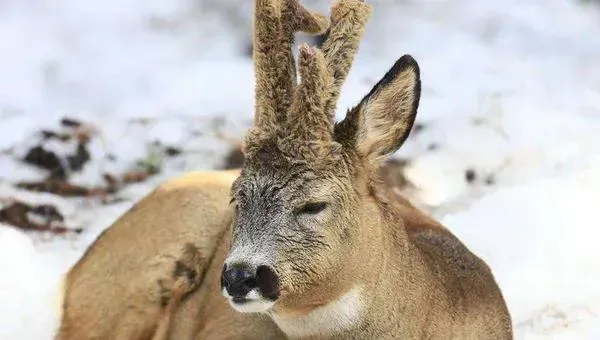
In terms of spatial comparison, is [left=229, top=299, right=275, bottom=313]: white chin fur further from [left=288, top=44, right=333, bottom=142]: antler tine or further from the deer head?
[left=288, top=44, right=333, bottom=142]: antler tine

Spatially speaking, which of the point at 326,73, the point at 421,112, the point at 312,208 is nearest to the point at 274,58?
the point at 326,73

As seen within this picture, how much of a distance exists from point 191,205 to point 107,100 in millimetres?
2877

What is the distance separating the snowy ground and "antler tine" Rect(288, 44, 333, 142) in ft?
7.59

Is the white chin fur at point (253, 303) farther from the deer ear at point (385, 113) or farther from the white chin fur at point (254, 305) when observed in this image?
the deer ear at point (385, 113)

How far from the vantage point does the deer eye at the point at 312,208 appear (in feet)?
12.5

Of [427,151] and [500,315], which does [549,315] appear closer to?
[500,315]

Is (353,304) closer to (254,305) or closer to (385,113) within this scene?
(254,305)

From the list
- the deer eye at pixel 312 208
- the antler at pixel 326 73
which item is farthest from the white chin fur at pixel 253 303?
the antler at pixel 326 73

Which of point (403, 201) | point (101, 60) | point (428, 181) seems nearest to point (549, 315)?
point (403, 201)

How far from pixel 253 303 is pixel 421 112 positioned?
14.7 ft

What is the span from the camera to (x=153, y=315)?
538 cm

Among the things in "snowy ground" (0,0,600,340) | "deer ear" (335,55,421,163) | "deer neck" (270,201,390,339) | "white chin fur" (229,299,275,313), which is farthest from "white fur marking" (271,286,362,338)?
"snowy ground" (0,0,600,340)

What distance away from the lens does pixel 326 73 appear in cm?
380

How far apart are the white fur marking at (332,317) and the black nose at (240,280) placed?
0.36m
